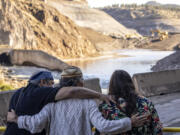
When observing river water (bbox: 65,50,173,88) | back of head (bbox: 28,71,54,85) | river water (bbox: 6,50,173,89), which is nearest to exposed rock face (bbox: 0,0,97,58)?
river water (bbox: 6,50,173,89)

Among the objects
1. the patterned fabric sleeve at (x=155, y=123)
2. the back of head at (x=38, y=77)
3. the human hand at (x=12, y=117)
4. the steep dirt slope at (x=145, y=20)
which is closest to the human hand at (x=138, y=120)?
the patterned fabric sleeve at (x=155, y=123)

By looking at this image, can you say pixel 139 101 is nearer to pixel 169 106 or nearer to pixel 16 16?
pixel 169 106

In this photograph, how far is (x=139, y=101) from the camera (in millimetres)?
3619

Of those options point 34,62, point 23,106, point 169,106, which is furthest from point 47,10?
point 23,106

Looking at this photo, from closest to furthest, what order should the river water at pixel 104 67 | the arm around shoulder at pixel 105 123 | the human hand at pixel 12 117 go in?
the arm around shoulder at pixel 105 123 → the human hand at pixel 12 117 → the river water at pixel 104 67

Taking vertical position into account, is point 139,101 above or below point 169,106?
above

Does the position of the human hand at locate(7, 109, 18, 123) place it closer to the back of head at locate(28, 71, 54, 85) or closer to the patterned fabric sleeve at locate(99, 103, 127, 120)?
the back of head at locate(28, 71, 54, 85)

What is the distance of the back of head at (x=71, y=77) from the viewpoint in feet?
11.6

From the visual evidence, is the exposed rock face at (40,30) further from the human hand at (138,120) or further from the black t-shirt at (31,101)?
the human hand at (138,120)

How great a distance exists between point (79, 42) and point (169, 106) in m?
49.2

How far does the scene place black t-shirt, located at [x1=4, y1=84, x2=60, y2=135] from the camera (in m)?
3.51

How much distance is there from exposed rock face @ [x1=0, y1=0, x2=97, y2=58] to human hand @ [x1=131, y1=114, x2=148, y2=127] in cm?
3813

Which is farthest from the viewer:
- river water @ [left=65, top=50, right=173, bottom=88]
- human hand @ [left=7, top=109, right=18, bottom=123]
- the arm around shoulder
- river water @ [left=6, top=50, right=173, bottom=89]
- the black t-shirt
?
river water @ [left=65, top=50, right=173, bottom=88]

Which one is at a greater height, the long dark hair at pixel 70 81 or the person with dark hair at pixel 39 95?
the long dark hair at pixel 70 81
